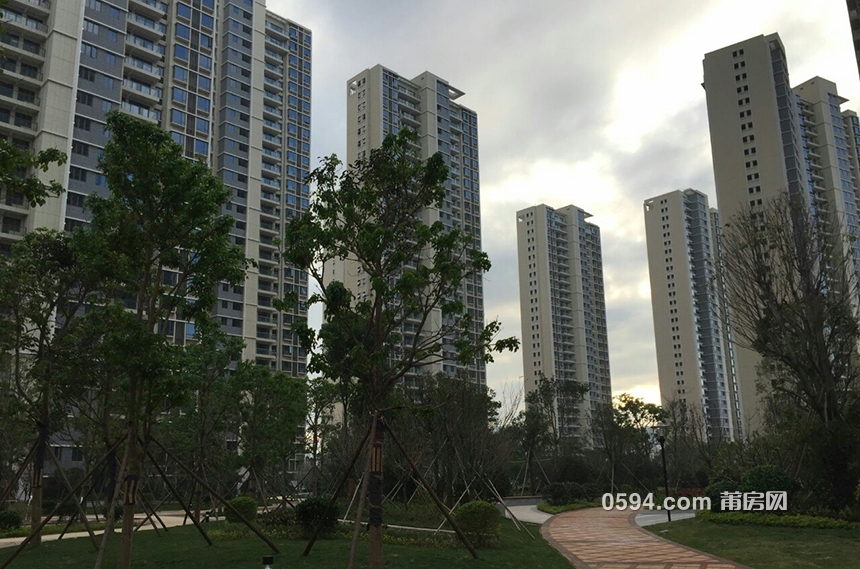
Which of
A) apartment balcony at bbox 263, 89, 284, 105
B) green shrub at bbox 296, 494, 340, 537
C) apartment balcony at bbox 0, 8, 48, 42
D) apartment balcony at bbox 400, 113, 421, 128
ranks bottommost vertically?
green shrub at bbox 296, 494, 340, 537

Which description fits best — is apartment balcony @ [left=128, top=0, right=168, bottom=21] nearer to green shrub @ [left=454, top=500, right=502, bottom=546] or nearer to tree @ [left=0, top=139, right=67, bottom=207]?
tree @ [left=0, top=139, right=67, bottom=207]

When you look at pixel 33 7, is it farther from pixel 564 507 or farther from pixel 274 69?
pixel 564 507

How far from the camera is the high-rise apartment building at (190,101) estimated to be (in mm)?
52781

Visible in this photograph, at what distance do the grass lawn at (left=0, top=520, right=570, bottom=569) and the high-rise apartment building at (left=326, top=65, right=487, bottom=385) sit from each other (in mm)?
67585

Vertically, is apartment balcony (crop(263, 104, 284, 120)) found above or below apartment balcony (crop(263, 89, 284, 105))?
below

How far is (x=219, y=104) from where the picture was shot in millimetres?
69500

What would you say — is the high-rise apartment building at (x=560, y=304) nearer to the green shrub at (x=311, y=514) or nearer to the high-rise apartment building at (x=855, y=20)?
the green shrub at (x=311, y=514)

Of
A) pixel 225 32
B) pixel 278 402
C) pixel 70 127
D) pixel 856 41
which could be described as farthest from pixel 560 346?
pixel 856 41

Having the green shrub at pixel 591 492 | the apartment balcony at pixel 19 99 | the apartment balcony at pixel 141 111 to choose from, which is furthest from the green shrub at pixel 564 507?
the apartment balcony at pixel 141 111

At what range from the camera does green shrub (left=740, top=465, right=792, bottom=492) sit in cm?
2102

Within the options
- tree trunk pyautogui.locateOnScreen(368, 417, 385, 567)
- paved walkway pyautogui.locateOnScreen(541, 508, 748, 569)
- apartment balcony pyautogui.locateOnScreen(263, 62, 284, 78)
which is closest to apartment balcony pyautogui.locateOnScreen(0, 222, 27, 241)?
apartment balcony pyautogui.locateOnScreen(263, 62, 284, 78)

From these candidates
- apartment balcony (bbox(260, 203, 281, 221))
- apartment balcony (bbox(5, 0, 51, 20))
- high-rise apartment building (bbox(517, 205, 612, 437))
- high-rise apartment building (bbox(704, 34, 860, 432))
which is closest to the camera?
apartment balcony (bbox(5, 0, 51, 20))

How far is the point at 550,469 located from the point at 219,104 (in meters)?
48.7

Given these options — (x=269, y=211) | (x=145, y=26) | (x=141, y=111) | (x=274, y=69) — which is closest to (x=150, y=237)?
(x=141, y=111)
